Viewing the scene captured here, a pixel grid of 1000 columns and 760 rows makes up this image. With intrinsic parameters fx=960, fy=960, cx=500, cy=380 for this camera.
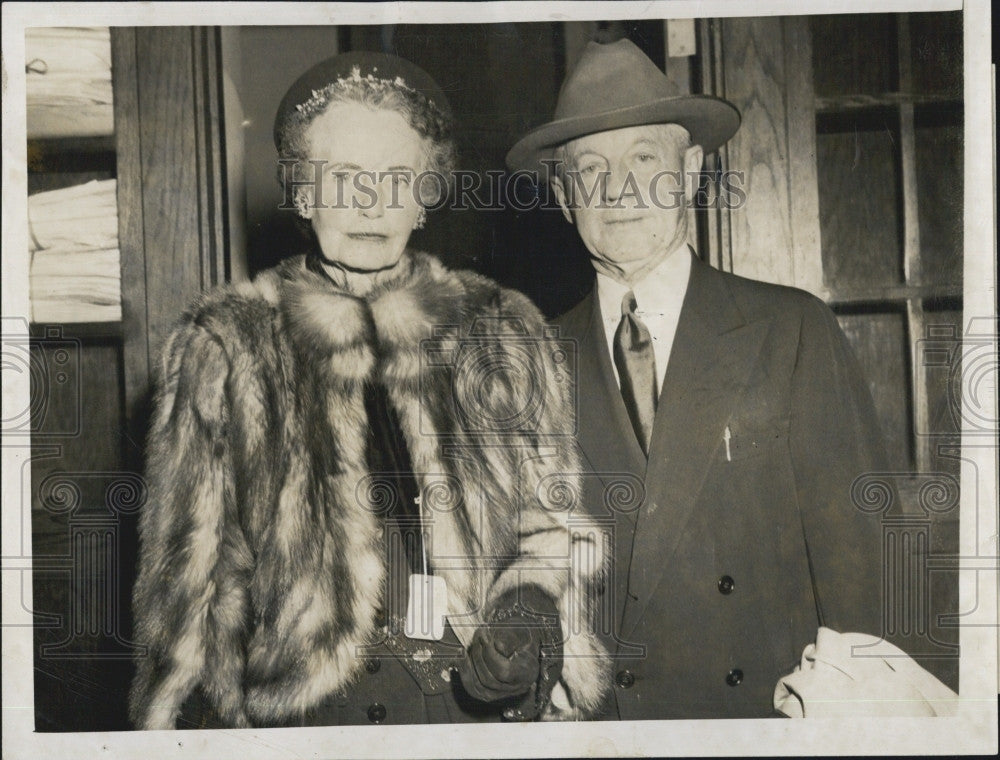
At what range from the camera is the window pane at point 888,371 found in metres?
1.72

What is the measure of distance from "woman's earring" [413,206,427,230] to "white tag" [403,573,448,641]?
24.2 inches

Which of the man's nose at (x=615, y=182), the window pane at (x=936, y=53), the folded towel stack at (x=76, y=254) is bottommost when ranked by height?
the folded towel stack at (x=76, y=254)

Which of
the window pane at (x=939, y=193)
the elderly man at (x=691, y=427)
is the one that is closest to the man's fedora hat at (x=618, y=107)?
the elderly man at (x=691, y=427)

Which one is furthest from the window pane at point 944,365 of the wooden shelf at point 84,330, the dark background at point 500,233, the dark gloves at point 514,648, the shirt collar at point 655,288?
the wooden shelf at point 84,330

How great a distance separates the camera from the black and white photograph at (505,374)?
1677 mm

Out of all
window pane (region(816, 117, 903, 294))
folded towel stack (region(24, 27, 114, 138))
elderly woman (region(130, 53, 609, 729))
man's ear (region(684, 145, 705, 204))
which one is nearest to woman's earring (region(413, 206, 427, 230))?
elderly woman (region(130, 53, 609, 729))

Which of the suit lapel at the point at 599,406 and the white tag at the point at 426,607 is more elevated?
the suit lapel at the point at 599,406

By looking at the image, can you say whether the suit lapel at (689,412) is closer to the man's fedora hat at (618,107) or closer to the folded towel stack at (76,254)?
the man's fedora hat at (618,107)

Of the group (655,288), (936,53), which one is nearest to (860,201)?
(936,53)

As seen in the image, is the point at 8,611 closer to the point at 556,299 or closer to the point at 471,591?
the point at 471,591

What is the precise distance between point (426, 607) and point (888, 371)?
3.04ft

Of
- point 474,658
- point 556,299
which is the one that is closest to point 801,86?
point 556,299

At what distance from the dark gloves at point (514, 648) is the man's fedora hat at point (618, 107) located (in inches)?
30.2

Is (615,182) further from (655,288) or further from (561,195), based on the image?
(655,288)
